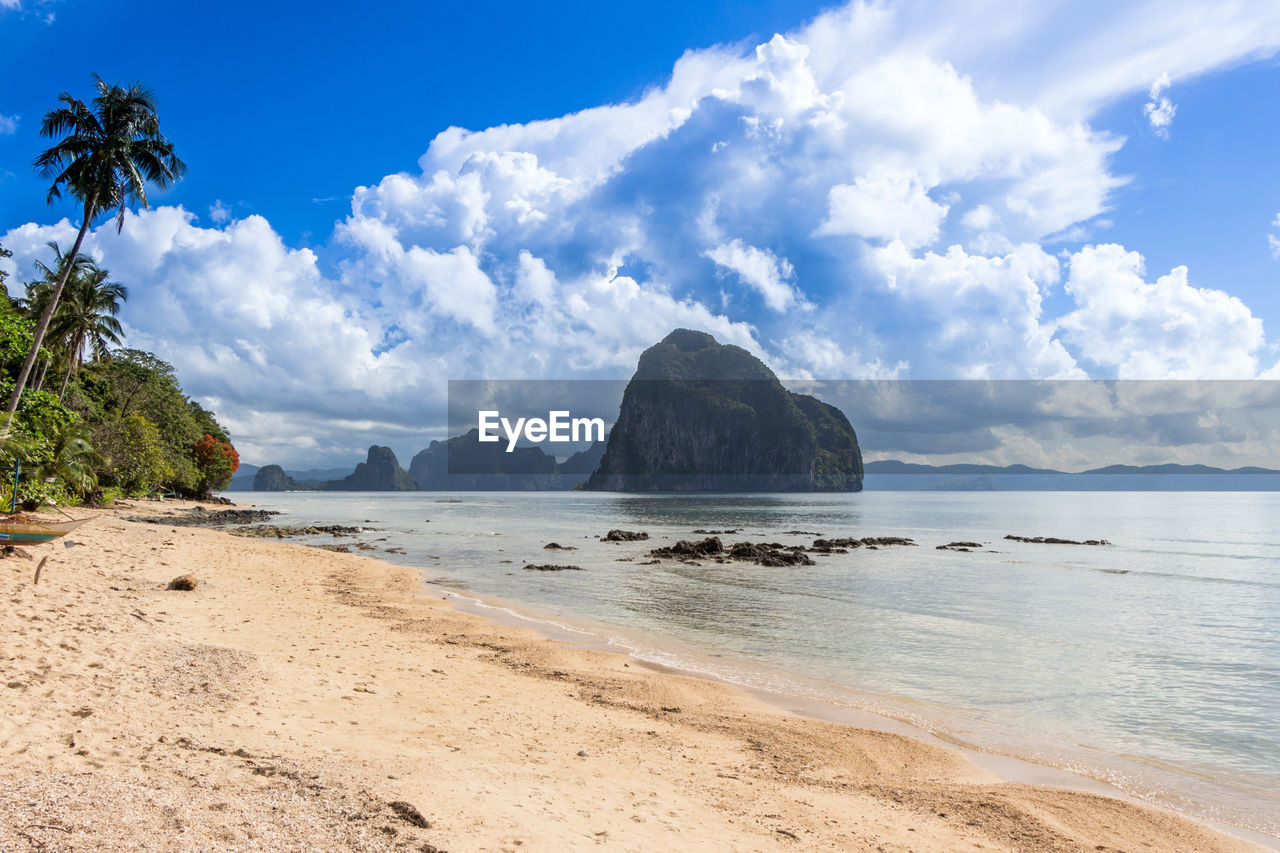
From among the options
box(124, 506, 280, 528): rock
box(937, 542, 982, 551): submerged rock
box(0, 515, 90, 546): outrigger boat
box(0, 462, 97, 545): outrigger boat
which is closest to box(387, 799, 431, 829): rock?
box(0, 462, 97, 545): outrigger boat

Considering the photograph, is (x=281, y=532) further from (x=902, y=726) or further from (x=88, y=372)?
(x=902, y=726)

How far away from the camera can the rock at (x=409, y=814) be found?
197 inches

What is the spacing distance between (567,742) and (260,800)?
3.80 metres

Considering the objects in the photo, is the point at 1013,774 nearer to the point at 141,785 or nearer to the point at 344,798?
the point at 344,798

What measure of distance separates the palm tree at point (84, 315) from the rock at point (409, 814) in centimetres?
4455

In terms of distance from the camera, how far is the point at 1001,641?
17234 millimetres

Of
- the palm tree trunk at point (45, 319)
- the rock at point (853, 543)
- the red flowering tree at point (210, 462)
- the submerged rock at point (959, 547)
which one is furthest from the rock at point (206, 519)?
the submerged rock at point (959, 547)

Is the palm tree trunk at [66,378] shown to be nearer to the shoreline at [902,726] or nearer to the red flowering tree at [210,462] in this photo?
the shoreline at [902,726]

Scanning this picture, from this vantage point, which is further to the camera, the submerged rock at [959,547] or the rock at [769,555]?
the submerged rock at [959,547]

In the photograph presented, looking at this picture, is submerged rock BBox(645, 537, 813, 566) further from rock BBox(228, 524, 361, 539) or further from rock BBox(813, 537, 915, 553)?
rock BBox(228, 524, 361, 539)

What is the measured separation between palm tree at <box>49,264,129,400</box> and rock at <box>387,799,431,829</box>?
4455 centimetres

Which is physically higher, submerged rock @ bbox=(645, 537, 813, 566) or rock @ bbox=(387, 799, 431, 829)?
rock @ bbox=(387, 799, 431, 829)

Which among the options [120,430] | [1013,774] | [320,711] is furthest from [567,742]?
[120,430]

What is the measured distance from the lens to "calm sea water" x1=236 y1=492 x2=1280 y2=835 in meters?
9.80
